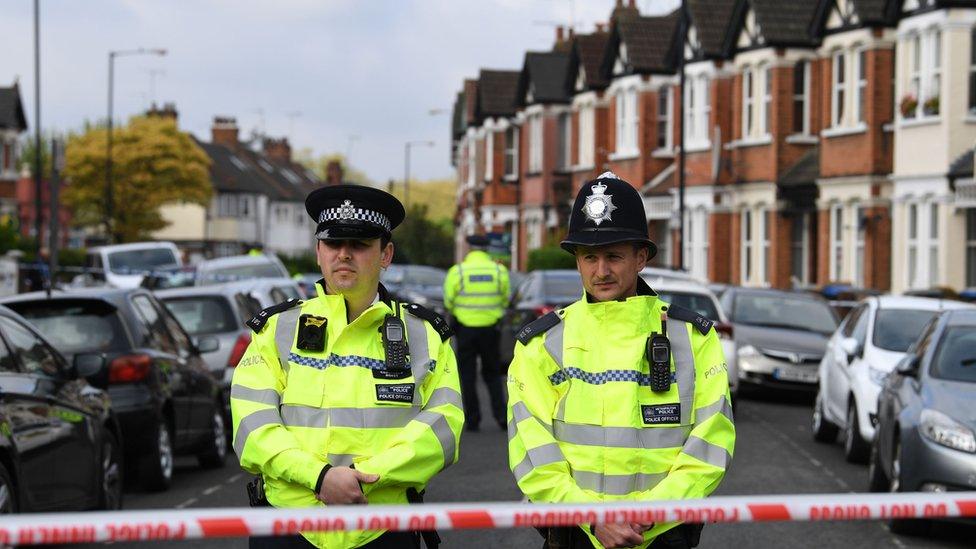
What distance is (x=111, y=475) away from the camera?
10188 mm

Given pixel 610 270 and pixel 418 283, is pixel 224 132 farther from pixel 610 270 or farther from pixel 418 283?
pixel 610 270

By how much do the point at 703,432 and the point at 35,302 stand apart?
27.4 ft

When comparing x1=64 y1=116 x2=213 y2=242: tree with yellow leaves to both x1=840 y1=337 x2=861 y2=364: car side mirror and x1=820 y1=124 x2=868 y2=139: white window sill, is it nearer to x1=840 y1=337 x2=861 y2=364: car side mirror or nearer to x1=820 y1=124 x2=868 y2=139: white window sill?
x1=820 y1=124 x2=868 y2=139: white window sill

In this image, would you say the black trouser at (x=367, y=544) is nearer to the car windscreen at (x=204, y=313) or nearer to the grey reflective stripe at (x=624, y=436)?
the grey reflective stripe at (x=624, y=436)

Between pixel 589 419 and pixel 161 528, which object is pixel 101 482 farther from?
pixel 161 528

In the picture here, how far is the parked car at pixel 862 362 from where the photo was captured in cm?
1435

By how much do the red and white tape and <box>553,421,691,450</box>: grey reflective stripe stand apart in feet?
2.24

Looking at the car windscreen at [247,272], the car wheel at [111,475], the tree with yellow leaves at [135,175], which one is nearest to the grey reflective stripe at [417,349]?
the car wheel at [111,475]

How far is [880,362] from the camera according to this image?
→ 1468cm

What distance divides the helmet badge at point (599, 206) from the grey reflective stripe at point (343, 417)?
798 mm

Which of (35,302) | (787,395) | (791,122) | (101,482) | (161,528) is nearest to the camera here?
(161,528)

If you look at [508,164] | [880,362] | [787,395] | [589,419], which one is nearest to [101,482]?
[589,419]

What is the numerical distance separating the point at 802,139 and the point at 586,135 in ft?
56.5

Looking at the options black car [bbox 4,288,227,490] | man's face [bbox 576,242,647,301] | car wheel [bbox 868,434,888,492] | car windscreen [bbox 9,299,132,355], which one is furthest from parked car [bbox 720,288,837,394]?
man's face [bbox 576,242,647,301]
